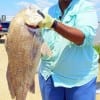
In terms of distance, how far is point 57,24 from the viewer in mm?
3590

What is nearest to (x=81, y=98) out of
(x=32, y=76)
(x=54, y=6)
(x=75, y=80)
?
(x=75, y=80)

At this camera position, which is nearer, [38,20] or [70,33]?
[38,20]

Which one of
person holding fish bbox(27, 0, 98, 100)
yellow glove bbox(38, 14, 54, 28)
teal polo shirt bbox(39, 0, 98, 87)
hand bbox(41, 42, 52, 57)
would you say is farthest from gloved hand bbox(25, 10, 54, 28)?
teal polo shirt bbox(39, 0, 98, 87)

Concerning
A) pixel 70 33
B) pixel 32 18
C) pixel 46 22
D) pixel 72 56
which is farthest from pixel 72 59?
pixel 32 18

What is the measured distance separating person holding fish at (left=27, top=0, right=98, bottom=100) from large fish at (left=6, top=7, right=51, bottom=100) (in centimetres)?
35

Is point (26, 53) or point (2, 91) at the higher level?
point (26, 53)

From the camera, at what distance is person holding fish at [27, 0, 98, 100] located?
385 centimetres

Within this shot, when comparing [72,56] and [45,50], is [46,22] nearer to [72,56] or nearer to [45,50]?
[45,50]

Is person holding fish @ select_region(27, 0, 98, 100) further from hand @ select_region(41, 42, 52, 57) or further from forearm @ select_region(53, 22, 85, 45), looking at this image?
hand @ select_region(41, 42, 52, 57)

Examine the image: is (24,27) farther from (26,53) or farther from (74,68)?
(74,68)

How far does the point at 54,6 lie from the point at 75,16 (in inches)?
15.4

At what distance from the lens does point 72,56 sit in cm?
394

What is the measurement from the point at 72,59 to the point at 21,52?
0.62 meters

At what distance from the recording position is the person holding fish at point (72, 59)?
12.6ft
